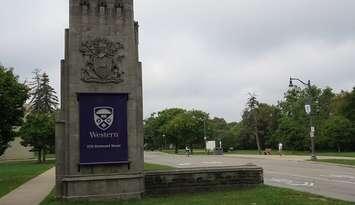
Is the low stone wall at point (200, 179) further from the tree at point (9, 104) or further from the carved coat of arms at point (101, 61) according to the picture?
the tree at point (9, 104)

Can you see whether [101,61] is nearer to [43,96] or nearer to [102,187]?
[102,187]

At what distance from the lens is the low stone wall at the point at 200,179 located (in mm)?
17630

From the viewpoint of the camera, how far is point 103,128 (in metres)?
16.9

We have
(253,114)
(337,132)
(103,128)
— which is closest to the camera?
(103,128)

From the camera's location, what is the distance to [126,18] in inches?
690

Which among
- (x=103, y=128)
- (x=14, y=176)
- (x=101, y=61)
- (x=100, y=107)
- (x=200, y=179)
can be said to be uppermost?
(x=101, y=61)

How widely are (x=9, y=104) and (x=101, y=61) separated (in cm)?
1388

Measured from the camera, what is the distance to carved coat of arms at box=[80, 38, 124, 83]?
1706cm

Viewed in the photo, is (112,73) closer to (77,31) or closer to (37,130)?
(77,31)

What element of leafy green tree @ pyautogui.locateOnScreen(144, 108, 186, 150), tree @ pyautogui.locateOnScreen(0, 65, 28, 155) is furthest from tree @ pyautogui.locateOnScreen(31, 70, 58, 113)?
tree @ pyautogui.locateOnScreen(0, 65, 28, 155)

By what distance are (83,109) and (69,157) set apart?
1475 mm

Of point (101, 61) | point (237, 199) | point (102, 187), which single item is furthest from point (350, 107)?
point (102, 187)

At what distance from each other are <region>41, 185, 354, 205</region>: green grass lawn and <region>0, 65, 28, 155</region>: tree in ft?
42.9

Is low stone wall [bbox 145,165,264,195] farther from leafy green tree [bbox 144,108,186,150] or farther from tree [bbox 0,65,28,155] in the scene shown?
leafy green tree [bbox 144,108,186,150]
